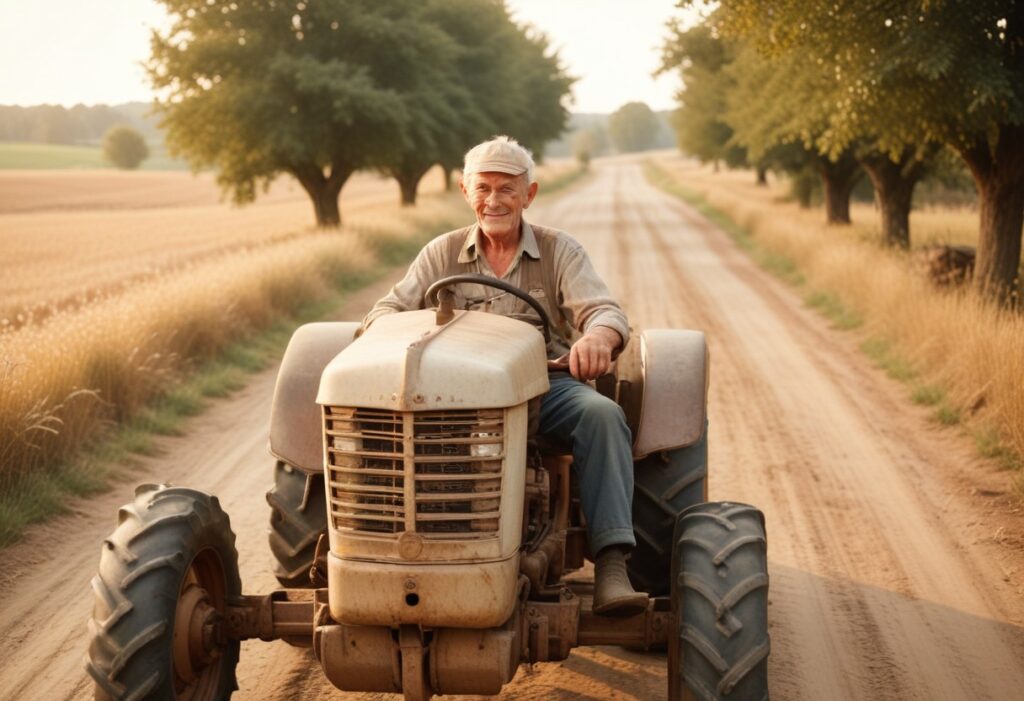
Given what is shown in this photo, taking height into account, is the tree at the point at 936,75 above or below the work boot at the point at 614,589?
above

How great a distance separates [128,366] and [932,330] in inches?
284

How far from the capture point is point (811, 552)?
5969mm

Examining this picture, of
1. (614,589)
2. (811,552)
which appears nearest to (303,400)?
(614,589)

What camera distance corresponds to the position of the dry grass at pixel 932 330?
791 cm

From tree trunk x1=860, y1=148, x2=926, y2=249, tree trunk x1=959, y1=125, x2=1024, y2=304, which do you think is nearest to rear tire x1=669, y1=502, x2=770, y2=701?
tree trunk x1=959, y1=125, x2=1024, y2=304

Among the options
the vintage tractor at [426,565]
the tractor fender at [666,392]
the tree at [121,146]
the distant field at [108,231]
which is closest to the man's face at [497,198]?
the vintage tractor at [426,565]

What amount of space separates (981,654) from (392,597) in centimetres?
282

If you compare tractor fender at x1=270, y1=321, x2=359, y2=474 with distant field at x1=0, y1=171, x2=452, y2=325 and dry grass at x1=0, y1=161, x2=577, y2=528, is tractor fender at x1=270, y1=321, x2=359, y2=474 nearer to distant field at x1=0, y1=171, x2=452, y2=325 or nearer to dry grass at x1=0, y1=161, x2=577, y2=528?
dry grass at x1=0, y1=161, x2=577, y2=528

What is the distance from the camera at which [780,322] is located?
13.8 m

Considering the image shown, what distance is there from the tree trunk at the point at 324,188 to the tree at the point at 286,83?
58cm

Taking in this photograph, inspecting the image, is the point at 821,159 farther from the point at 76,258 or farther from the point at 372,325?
the point at 372,325

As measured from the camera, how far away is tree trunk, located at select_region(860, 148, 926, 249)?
19.9 metres

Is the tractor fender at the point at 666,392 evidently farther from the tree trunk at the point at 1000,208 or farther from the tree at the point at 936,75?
the tree trunk at the point at 1000,208

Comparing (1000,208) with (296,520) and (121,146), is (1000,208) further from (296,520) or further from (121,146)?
(121,146)
